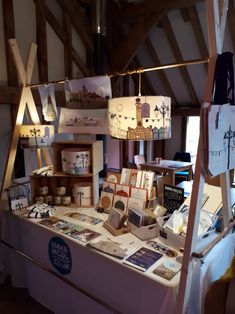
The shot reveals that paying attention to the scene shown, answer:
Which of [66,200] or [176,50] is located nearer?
[66,200]

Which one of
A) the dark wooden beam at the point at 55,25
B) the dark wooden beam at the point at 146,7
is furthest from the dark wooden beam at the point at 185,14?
the dark wooden beam at the point at 55,25

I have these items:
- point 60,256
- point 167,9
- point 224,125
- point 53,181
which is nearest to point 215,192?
point 224,125

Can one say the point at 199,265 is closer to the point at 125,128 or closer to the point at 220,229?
the point at 220,229

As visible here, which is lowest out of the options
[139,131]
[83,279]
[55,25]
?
[83,279]

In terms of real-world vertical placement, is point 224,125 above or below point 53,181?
above

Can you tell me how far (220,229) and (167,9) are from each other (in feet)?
12.4

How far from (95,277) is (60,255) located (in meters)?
0.30

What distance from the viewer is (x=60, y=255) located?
163cm

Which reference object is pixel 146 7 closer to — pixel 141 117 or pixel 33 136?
pixel 33 136

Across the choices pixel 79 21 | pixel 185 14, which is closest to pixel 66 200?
pixel 79 21

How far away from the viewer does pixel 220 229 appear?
148 centimetres

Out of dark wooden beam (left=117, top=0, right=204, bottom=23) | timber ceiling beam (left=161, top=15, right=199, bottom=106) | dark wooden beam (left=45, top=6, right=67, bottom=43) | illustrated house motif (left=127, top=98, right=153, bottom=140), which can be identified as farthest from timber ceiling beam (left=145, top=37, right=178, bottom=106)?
illustrated house motif (left=127, top=98, right=153, bottom=140)

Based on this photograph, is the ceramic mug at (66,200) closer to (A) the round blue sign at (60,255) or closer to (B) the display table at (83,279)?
(B) the display table at (83,279)

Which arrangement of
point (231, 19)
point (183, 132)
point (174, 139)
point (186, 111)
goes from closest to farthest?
point (231, 19)
point (186, 111)
point (183, 132)
point (174, 139)
